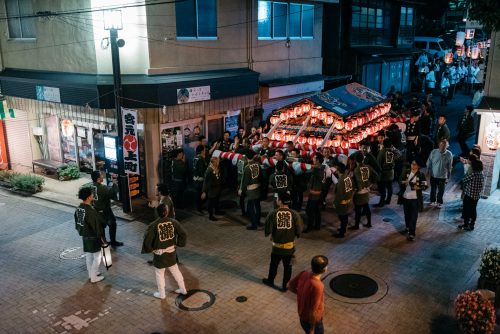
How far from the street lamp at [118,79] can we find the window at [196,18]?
3069 millimetres

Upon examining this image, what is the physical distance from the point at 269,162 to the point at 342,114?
356 centimetres

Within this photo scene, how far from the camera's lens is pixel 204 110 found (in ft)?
49.8

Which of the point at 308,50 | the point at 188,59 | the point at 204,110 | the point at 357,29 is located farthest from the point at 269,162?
the point at 357,29

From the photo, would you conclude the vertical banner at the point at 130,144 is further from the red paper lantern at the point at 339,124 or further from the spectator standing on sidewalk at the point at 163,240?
the red paper lantern at the point at 339,124

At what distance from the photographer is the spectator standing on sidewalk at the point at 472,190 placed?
11352 millimetres

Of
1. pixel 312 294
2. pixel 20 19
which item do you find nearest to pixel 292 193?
pixel 312 294

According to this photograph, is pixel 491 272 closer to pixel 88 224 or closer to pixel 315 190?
pixel 315 190

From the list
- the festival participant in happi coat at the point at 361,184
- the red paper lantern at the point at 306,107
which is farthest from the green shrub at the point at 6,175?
the festival participant in happi coat at the point at 361,184

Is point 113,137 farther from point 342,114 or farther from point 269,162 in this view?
point 342,114

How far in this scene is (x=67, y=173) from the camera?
16.6m

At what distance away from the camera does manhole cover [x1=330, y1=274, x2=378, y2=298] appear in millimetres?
8930

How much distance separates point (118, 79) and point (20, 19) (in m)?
7.29

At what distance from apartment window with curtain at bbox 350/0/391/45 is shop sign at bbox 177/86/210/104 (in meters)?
14.4

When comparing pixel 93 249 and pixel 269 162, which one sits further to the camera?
pixel 269 162
